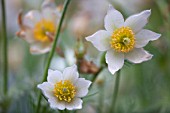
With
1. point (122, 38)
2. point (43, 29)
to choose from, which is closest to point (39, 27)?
point (43, 29)

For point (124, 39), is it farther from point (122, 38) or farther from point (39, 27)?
point (39, 27)

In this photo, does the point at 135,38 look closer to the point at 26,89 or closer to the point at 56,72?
the point at 56,72

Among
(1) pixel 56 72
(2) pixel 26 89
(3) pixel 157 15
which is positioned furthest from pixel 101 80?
(3) pixel 157 15

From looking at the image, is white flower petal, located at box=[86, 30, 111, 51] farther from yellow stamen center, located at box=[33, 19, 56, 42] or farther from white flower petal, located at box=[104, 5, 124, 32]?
yellow stamen center, located at box=[33, 19, 56, 42]

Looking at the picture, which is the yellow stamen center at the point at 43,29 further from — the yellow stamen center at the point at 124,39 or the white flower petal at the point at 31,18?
the yellow stamen center at the point at 124,39

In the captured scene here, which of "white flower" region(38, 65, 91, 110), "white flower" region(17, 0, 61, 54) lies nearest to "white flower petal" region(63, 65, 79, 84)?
"white flower" region(38, 65, 91, 110)

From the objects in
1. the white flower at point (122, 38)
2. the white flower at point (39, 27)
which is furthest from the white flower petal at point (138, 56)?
the white flower at point (39, 27)
